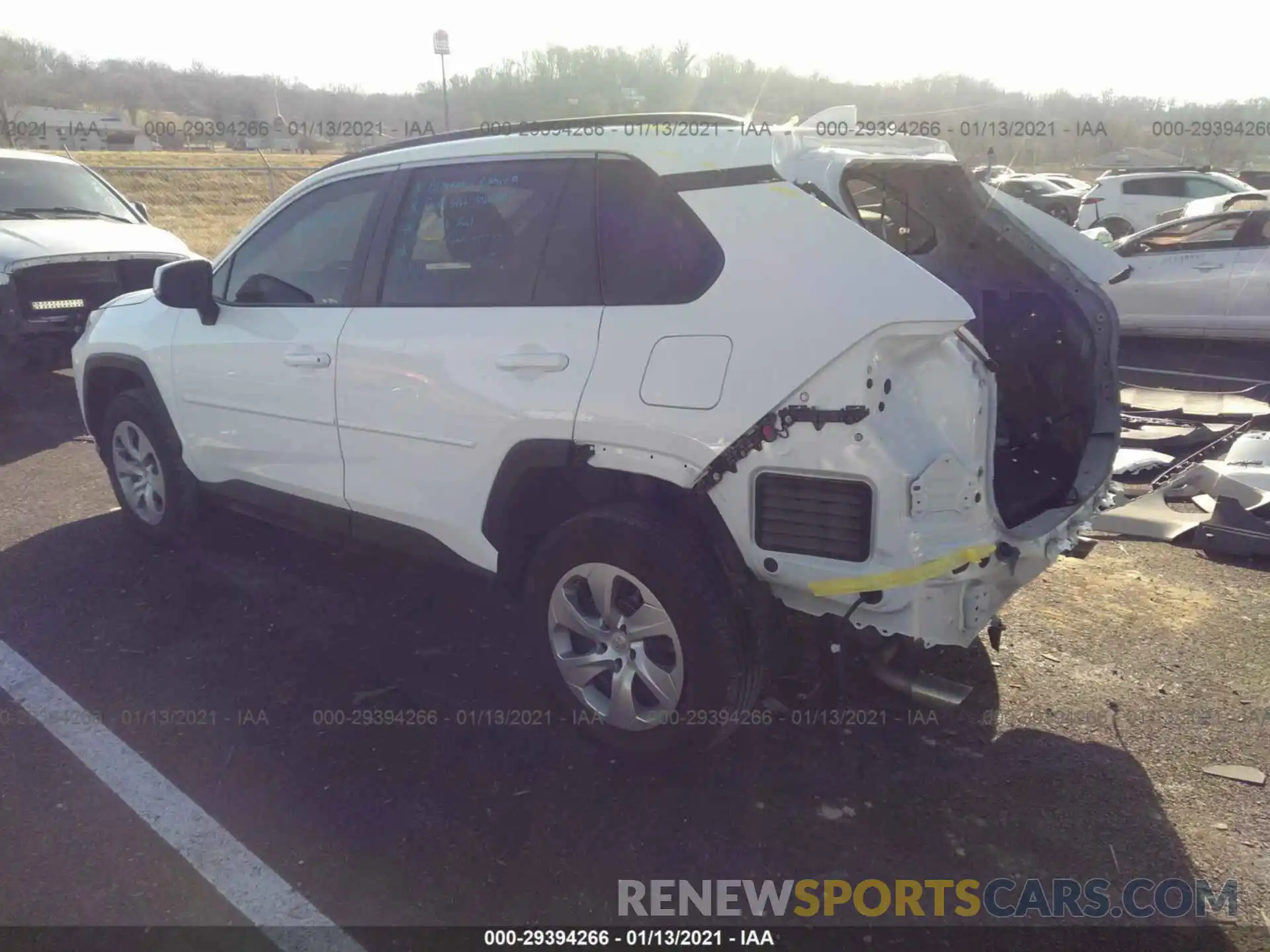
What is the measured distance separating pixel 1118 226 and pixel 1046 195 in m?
4.00

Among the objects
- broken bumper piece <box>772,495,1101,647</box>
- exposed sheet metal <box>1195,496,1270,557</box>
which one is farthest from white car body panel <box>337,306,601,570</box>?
exposed sheet metal <box>1195,496,1270,557</box>

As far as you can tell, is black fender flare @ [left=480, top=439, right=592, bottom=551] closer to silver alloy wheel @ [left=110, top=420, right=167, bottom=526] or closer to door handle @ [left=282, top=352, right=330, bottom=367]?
door handle @ [left=282, top=352, right=330, bottom=367]

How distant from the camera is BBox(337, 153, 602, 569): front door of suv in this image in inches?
121

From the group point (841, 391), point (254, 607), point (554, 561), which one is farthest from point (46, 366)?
point (841, 391)

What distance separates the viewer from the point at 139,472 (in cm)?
509

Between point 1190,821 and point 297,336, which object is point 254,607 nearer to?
point 297,336

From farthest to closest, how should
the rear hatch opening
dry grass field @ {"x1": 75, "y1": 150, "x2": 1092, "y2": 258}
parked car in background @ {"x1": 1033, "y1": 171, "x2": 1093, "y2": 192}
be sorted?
parked car in background @ {"x1": 1033, "y1": 171, "x2": 1093, "y2": 192}, dry grass field @ {"x1": 75, "y1": 150, "x2": 1092, "y2": 258}, the rear hatch opening

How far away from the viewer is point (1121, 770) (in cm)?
305

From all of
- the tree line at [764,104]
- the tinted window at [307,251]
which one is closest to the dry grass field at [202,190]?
the tree line at [764,104]

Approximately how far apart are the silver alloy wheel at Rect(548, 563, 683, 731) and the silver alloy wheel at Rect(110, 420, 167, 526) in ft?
9.15

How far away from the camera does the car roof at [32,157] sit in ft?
30.6

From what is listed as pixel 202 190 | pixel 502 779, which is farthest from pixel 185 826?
pixel 202 190

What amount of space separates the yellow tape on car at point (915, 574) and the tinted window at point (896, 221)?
55.4 inches

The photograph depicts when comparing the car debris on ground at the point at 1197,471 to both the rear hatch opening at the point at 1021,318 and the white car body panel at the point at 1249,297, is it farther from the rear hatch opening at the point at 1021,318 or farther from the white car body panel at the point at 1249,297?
the white car body panel at the point at 1249,297
